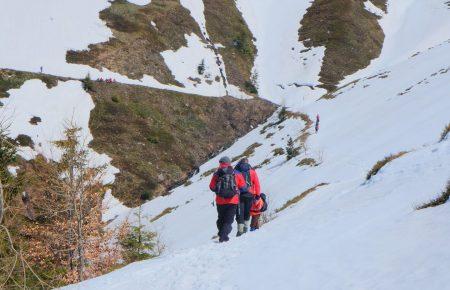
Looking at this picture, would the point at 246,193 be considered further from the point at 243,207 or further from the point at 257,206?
the point at 257,206

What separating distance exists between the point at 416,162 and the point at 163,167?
44.3 meters

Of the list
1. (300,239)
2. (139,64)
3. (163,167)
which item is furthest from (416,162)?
(139,64)

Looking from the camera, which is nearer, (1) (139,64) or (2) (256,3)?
(1) (139,64)

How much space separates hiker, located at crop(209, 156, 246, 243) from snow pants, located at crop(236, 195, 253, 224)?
71 cm

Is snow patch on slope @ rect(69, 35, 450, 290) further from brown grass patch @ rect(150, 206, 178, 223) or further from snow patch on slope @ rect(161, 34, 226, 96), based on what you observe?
snow patch on slope @ rect(161, 34, 226, 96)

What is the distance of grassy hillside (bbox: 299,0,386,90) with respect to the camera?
8788 centimetres

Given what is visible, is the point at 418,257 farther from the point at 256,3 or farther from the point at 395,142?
the point at 256,3

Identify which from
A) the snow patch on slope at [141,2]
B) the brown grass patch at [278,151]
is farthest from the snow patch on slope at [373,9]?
the brown grass patch at [278,151]

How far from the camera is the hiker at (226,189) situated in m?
12.3

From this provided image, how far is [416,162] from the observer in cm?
1310

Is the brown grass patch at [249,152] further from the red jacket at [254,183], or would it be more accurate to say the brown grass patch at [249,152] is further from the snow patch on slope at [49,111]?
the red jacket at [254,183]

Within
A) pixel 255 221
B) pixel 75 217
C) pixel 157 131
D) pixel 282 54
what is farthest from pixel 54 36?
pixel 255 221

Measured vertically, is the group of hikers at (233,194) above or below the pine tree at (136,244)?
above

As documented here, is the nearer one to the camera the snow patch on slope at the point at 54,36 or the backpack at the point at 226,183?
the backpack at the point at 226,183
